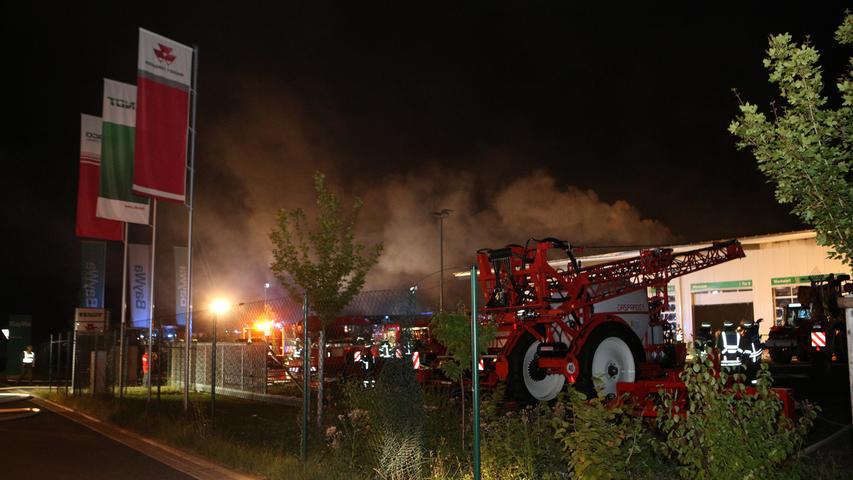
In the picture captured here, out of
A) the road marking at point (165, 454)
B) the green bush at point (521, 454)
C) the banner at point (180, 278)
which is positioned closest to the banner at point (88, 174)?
the road marking at point (165, 454)

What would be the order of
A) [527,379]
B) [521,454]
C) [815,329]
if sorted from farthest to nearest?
[815,329], [527,379], [521,454]

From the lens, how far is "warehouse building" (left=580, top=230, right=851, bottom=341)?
120 feet

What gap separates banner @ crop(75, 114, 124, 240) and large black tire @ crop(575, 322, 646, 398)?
15760 mm

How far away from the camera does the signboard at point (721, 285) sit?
130ft

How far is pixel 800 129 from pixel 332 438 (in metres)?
6.97

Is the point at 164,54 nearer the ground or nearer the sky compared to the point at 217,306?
nearer the sky

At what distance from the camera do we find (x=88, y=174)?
71.9 feet

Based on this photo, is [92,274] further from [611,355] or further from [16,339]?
[611,355]

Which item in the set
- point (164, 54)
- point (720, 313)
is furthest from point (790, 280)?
point (164, 54)

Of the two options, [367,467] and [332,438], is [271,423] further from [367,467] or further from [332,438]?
[367,467]

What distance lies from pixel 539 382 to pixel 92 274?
22774 millimetres

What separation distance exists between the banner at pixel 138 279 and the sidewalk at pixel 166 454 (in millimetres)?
12205

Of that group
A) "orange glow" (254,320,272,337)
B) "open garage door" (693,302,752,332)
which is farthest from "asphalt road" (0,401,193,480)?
"open garage door" (693,302,752,332)

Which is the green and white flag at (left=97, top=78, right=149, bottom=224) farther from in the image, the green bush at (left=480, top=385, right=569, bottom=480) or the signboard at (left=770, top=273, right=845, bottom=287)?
the signboard at (left=770, top=273, right=845, bottom=287)
